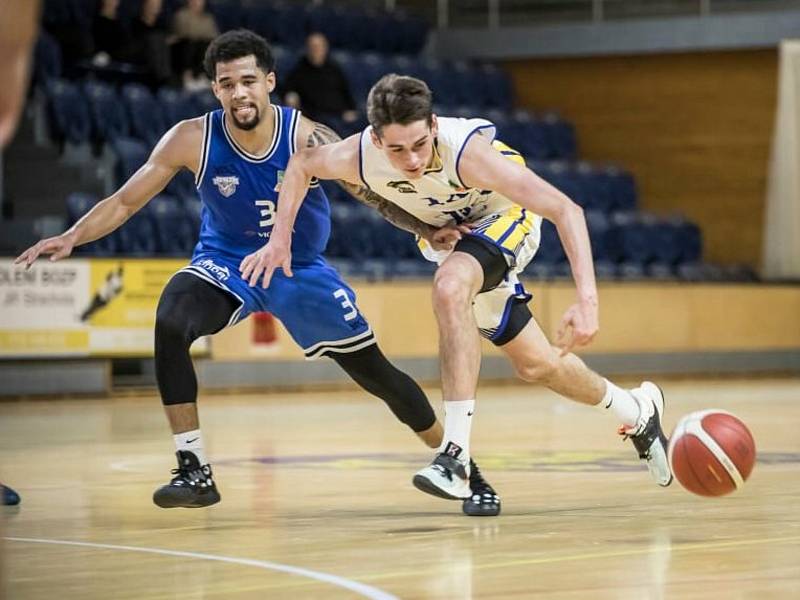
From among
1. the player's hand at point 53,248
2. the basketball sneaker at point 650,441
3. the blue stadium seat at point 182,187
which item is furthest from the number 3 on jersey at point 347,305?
the blue stadium seat at point 182,187

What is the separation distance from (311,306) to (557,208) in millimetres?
1346

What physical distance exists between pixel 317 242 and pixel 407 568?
90.8 inches

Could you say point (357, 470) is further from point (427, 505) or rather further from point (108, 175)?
point (108, 175)

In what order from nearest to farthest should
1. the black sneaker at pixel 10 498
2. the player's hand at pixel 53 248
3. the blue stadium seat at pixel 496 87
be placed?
1. the player's hand at pixel 53 248
2. the black sneaker at pixel 10 498
3. the blue stadium seat at pixel 496 87

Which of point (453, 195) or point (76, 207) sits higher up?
point (453, 195)

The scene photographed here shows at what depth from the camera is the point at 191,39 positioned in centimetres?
1711

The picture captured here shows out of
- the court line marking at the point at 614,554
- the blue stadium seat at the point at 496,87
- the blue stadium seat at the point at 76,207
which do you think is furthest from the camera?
the blue stadium seat at the point at 496,87

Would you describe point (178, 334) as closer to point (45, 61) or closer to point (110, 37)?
point (45, 61)

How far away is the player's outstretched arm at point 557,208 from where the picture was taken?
16.3 feet

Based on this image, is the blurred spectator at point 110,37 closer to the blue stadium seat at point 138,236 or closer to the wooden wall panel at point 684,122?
the blue stadium seat at point 138,236

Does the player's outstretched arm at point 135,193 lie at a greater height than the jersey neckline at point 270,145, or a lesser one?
lesser

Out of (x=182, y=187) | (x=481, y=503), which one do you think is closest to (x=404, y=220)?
(x=481, y=503)

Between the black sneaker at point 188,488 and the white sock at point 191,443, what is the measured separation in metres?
0.02

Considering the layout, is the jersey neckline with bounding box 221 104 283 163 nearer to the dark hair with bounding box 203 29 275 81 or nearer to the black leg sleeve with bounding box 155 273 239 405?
the dark hair with bounding box 203 29 275 81
